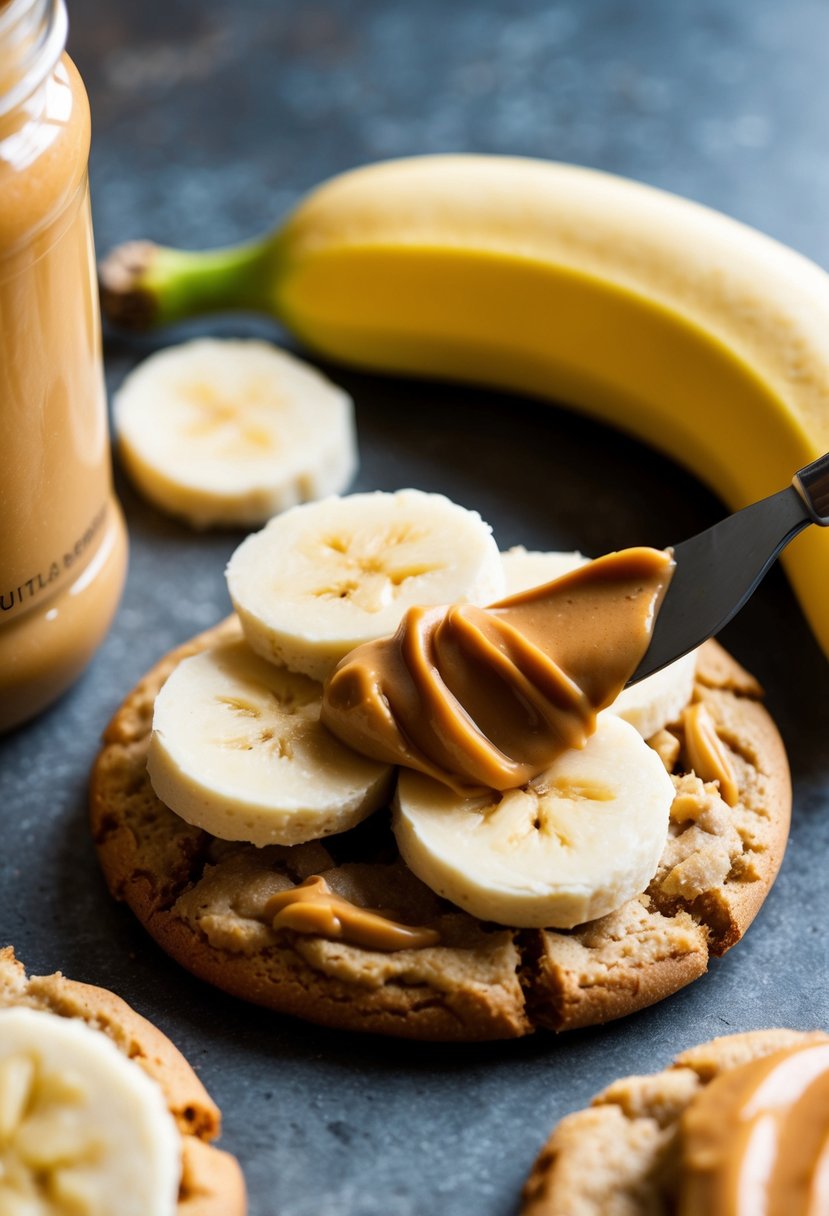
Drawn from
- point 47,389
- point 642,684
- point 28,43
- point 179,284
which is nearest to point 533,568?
point 642,684

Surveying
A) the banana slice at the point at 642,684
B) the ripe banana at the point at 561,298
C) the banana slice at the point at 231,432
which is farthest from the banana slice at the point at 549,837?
the banana slice at the point at 231,432

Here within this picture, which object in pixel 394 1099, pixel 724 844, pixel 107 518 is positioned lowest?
pixel 394 1099

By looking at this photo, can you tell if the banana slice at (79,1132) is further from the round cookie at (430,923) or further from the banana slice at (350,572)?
the banana slice at (350,572)

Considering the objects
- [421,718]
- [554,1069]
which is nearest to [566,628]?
[421,718]

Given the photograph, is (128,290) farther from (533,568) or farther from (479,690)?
(479,690)

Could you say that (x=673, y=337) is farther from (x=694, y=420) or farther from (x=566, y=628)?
(x=566, y=628)

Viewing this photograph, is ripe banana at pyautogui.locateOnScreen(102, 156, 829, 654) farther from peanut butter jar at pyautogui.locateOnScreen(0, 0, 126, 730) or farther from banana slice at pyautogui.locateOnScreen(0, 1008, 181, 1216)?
banana slice at pyautogui.locateOnScreen(0, 1008, 181, 1216)
